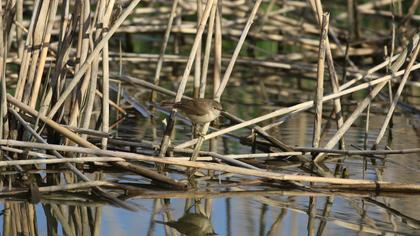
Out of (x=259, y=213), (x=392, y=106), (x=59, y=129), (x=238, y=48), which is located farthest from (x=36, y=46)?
(x=392, y=106)

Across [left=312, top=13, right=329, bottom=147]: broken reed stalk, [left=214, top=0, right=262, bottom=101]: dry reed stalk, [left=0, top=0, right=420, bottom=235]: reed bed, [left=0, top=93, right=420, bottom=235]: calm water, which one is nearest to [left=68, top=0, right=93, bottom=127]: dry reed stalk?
[left=0, top=0, right=420, bottom=235]: reed bed

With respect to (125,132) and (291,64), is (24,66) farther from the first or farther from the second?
(291,64)

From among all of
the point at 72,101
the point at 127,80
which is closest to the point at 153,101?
the point at 127,80

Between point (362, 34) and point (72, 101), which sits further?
point (362, 34)

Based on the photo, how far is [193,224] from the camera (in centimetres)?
510

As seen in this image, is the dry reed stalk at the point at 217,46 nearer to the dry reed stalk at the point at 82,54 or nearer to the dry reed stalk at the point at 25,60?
the dry reed stalk at the point at 82,54

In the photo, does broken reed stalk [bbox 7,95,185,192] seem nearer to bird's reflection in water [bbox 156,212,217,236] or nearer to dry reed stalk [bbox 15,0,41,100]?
dry reed stalk [bbox 15,0,41,100]

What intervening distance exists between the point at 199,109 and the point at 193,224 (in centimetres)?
75

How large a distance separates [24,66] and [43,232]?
1244 millimetres

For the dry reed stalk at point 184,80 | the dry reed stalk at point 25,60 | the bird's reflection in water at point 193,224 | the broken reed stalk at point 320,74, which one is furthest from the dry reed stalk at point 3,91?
the broken reed stalk at point 320,74

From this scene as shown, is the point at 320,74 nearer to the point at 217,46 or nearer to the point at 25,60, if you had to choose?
the point at 217,46

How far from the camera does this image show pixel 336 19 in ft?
39.6

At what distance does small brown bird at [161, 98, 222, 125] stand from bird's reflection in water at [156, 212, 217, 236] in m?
0.62

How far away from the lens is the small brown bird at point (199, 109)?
5.56m
